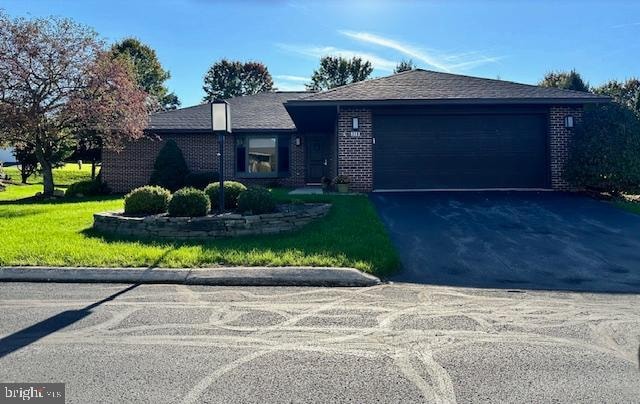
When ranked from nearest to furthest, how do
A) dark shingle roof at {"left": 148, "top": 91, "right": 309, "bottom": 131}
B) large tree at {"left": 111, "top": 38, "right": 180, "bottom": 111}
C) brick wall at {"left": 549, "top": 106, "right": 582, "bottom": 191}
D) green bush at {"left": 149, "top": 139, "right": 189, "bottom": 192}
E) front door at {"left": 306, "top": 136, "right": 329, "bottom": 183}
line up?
brick wall at {"left": 549, "top": 106, "right": 582, "bottom": 191} → green bush at {"left": 149, "top": 139, "right": 189, "bottom": 192} → dark shingle roof at {"left": 148, "top": 91, "right": 309, "bottom": 131} → front door at {"left": 306, "top": 136, "right": 329, "bottom": 183} → large tree at {"left": 111, "top": 38, "right": 180, "bottom": 111}

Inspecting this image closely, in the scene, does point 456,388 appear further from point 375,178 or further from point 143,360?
point 375,178

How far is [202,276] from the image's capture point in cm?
577

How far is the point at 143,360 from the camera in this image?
326 cm

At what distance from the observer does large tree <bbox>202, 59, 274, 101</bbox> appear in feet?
166

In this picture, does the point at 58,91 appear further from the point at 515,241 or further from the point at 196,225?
the point at 515,241

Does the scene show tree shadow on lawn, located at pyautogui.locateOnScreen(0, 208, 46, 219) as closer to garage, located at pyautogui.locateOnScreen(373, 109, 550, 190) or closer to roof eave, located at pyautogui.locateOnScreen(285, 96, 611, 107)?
roof eave, located at pyautogui.locateOnScreen(285, 96, 611, 107)

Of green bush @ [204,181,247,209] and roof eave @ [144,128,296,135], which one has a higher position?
roof eave @ [144,128,296,135]

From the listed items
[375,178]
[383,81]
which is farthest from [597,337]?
[383,81]

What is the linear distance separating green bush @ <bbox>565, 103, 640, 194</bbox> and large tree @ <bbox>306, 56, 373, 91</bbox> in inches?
1556

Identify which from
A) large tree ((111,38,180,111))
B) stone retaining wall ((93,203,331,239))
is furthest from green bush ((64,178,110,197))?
large tree ((111,38,180,111))

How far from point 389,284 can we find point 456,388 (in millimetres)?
2879

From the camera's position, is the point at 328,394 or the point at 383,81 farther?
the point at 383,81

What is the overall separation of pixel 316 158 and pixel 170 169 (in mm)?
6206

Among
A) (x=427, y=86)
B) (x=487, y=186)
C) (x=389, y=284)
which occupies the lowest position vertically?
(x=389, y=284)
